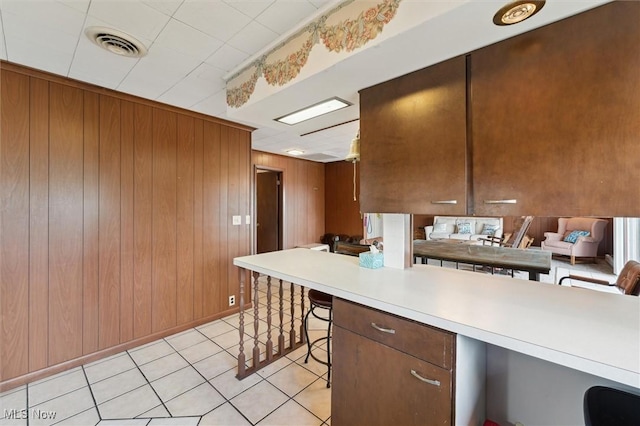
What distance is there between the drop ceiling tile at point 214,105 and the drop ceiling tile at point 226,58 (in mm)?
464

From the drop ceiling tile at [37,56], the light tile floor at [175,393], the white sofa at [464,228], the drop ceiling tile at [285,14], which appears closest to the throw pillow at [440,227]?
the white sofa at [464,228]

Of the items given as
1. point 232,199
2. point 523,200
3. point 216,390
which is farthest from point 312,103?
point 216,390

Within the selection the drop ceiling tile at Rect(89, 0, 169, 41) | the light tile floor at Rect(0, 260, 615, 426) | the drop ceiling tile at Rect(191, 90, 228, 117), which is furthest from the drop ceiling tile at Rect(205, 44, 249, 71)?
the light tile floor at Rect(0, 260, 615, 426)

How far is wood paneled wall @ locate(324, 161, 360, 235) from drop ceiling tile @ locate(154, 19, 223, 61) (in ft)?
14.2

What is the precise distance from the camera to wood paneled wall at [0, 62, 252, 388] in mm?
2014

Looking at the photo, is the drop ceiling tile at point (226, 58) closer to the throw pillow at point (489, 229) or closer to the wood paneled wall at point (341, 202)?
the wood paneled wall at point (341, 202)

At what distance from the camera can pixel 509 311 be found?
43.6 inches

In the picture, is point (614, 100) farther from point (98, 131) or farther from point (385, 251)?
point (98, 131)

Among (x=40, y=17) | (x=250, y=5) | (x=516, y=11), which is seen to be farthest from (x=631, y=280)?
(x=40, y=17)

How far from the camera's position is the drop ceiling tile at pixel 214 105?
8.27 feet

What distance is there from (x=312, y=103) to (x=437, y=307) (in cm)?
145

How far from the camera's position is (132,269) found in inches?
101

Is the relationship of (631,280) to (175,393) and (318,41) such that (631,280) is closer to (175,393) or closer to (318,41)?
(318,41)

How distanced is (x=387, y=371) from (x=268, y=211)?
4800 mm
